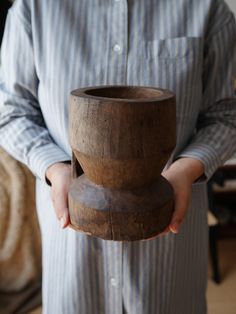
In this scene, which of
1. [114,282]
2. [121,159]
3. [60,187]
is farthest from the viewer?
[114,282]

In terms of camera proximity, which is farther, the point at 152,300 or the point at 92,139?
the point at 152,300

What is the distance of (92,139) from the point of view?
0.41 meters

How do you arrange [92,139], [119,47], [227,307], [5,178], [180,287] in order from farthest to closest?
1. [227,307]
2. [5,178]
3. [180,287]
4. [119,47]
5. [92,139]

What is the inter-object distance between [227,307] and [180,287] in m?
0.88

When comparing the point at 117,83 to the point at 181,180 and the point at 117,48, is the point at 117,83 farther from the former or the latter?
the point at 181,180

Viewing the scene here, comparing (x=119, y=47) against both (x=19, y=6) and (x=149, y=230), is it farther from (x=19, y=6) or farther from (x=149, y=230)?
(x=149, y=230)

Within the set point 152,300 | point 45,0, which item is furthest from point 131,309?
point 45,0

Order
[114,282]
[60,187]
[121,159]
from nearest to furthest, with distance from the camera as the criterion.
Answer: [121,159] → [60,187] → [114,282]

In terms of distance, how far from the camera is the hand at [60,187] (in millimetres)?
499

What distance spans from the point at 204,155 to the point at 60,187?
8.8 inches

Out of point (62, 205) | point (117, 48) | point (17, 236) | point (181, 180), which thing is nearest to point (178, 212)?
point (181, 180)

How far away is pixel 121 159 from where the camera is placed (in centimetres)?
41

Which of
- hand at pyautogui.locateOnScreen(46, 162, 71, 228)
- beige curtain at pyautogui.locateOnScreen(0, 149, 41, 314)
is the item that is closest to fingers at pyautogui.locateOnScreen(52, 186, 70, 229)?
hand at pyautogui.locateOnScreen(46, 162, 71, 228)

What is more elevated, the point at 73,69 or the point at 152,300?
the point at 73,69
